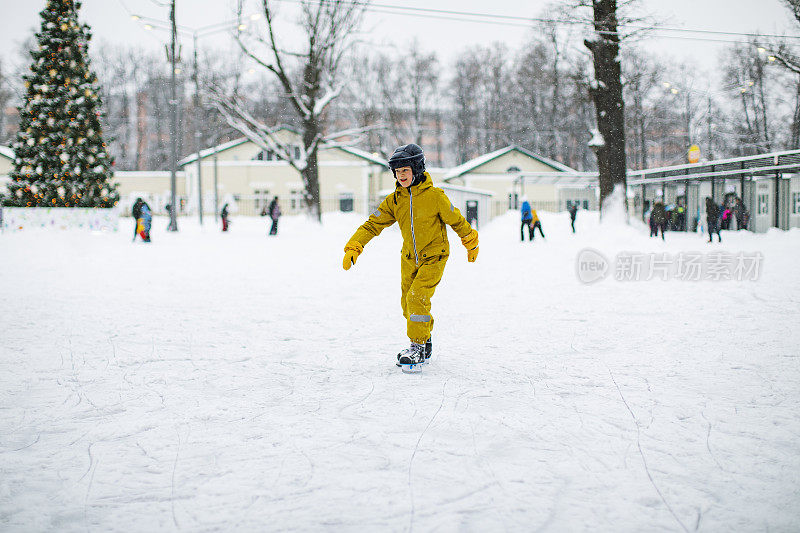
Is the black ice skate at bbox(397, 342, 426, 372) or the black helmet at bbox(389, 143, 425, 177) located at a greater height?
the black helmet at bbox(389, 143, 425, 177)

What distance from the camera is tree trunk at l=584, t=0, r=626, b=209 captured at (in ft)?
61.6

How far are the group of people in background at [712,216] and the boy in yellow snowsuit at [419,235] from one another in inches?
642

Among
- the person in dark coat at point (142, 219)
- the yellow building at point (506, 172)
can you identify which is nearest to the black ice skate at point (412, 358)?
the person in dark coat at point (142, 219)

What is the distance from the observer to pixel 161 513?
2.31m

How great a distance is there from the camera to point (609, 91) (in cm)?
1888

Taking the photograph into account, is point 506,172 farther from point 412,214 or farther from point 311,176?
point 412,214

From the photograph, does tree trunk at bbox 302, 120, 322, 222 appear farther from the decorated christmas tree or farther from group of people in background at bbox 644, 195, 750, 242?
group of people in background at bbox 644, 195, 750, 242

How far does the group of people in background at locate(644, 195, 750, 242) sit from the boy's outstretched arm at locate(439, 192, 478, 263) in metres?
16.1

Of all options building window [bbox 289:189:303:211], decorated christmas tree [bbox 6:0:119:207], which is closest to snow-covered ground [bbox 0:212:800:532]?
decorated christmas tree [bbox 6:0:119:207]

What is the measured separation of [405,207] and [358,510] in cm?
255

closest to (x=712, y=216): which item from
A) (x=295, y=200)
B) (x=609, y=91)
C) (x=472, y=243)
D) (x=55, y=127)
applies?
(x=609, y=91)

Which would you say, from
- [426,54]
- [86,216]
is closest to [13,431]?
[86,216]

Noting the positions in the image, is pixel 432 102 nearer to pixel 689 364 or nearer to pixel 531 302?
pixel 531 302

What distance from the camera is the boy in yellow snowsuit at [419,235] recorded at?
4.43 metres
